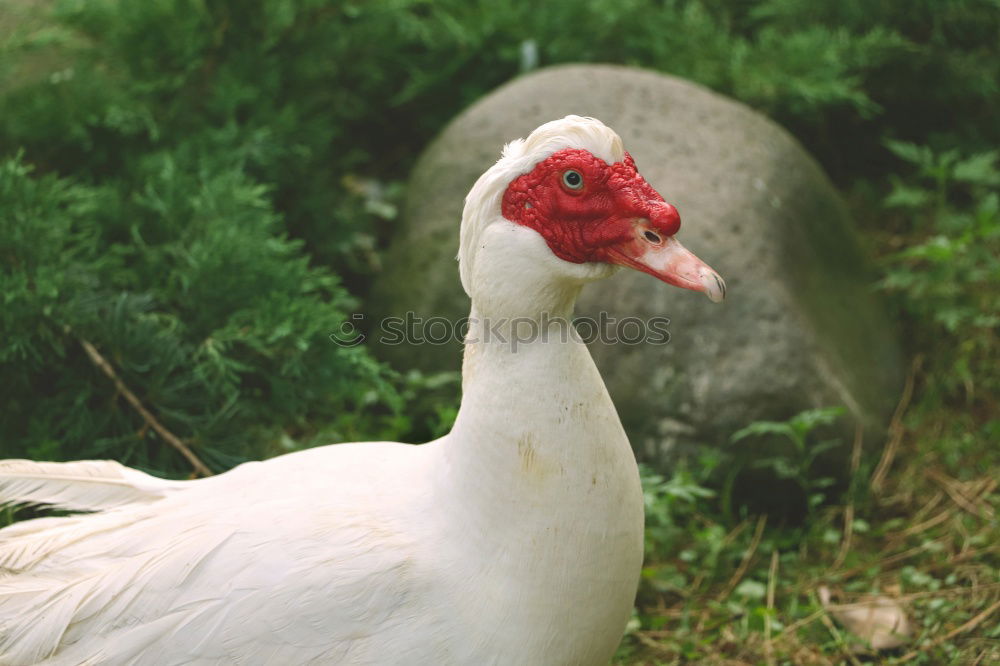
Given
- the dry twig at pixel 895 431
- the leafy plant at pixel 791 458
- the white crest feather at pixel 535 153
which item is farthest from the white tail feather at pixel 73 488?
the dry twig at pixel 895 431

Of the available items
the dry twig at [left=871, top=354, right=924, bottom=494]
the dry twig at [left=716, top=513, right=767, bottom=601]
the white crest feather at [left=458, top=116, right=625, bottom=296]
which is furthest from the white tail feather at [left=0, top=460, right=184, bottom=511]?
the dry twig at [left=871, top=354, right=924, bottom=494]

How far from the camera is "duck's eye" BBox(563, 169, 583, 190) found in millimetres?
2006

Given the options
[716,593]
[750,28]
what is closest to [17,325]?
[716,593]

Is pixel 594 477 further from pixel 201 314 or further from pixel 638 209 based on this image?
pixel 201 314

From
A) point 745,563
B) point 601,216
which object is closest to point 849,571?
point 745,563

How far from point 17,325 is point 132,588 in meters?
1.21

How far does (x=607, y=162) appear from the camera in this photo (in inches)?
79.7

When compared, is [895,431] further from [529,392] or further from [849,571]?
[529,392]

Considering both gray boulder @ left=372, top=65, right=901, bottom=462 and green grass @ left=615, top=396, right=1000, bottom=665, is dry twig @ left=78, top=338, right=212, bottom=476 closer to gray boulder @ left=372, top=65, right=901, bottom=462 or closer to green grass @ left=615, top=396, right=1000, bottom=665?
gray boulder @ left=372, top=65, right=901, bottom=462

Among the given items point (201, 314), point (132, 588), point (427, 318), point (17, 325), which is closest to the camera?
point (132, 588)

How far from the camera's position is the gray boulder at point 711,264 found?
3729 mm

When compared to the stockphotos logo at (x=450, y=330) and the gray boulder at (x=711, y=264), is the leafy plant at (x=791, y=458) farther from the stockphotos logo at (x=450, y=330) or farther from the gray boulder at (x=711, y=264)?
the stockphotos logo at (x=450, y=330)

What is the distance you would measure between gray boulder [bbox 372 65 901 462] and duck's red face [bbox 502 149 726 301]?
176 centimetres

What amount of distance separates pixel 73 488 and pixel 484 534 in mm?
1070
